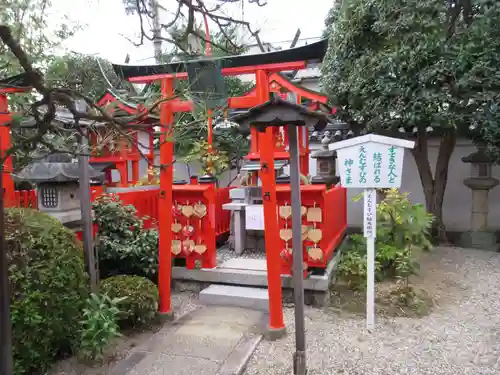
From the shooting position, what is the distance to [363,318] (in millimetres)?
4891

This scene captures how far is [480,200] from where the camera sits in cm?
834

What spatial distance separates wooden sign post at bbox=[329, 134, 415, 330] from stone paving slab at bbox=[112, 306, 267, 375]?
1438mm

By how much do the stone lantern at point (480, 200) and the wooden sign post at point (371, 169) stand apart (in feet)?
15.3

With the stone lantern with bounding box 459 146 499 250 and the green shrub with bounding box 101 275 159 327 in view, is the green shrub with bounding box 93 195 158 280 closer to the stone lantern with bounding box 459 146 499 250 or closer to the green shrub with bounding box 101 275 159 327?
the green shrub with bounding box 101 275 159 327

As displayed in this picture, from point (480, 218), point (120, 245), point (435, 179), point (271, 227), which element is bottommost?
point (480, 218)

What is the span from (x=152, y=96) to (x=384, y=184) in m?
3.13

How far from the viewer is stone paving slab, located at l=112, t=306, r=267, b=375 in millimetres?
3670

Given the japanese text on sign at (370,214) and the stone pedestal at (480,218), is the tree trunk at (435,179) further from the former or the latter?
the japanese text on sign at (370,214)

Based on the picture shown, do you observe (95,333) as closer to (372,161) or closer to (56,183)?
(56,183)

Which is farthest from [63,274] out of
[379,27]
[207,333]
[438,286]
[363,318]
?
[379,27]

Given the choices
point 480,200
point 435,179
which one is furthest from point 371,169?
point 480,200

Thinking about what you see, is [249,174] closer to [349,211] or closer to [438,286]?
[349,211]

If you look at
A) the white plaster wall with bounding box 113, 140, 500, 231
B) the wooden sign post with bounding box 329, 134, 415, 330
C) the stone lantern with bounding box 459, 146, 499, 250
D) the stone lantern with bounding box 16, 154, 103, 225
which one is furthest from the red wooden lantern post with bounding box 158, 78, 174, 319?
the stone lantern with bounding box 459, 146, 499, 250

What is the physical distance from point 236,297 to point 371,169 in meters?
2.41
